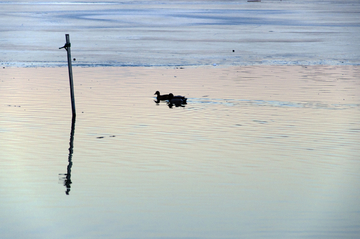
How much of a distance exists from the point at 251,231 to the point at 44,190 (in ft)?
13.1

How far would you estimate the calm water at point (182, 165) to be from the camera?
8.83 metres

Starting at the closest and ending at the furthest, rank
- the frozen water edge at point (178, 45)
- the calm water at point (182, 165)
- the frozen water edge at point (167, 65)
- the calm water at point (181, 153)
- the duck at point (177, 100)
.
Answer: the calm water at point (182, 165) < the calm water at point (181, 153) < the duck at point (177, 100) < the frozen water edge at point (167, 65) < the frozen water edge at point (178, 45)

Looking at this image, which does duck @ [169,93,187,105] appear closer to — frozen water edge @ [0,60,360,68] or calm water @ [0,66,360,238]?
calm water @ [0,66,360,238]

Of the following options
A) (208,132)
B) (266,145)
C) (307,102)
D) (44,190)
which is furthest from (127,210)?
(307,102)

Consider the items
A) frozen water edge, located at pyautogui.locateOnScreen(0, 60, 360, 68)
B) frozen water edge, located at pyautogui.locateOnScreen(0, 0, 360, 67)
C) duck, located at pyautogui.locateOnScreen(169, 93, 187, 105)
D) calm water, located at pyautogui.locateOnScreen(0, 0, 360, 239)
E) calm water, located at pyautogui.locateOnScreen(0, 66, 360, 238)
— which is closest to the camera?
calm water, located at pyautogui.locateOnScreen(0, 66, 360, 238)

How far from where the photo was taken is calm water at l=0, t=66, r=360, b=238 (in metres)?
8.83

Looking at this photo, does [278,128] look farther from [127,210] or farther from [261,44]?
[261,44]

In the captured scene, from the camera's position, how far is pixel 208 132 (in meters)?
16.2

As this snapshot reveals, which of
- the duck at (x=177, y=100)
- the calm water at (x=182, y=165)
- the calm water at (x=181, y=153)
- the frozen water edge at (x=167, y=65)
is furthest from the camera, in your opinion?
the frozen water edge at (x=167, y=65)

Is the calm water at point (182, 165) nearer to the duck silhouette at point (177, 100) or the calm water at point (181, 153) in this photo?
the calm water at point (181, 153)

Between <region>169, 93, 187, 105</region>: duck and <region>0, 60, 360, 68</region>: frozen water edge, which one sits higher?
<region>0, 60, 360, 68</region>: frozen water edge

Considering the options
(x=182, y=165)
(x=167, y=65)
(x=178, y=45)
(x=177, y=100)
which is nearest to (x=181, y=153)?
(x=182, y=165)

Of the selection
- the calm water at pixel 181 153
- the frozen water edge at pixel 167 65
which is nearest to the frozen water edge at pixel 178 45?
the frozen water edge at pixel 167 65

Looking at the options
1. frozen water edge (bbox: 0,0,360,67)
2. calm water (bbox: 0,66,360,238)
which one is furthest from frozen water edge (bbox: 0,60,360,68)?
calm water (bbox: 0,66,360,238)
